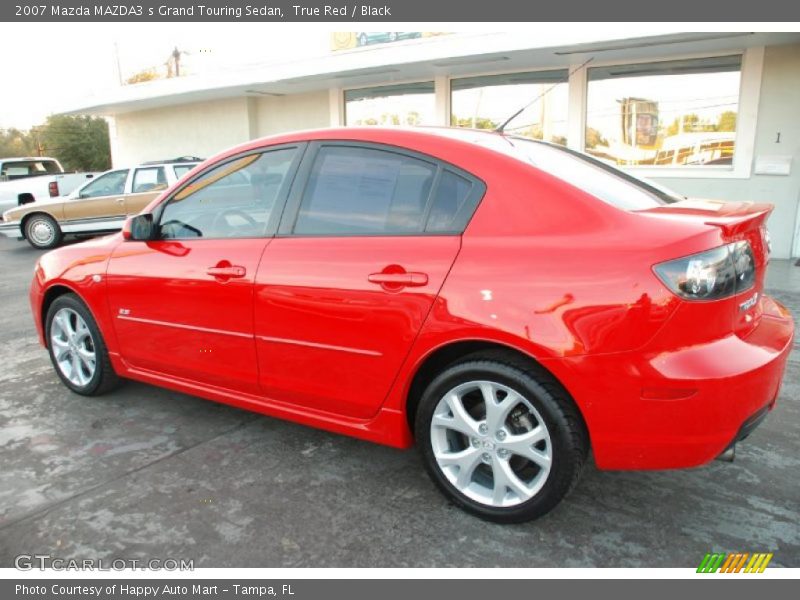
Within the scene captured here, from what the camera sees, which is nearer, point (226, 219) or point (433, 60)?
point (226, 219)

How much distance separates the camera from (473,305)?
237 centimetres

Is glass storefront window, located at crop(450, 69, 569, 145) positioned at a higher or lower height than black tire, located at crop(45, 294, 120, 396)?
higher

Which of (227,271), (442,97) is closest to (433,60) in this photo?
(442,97)

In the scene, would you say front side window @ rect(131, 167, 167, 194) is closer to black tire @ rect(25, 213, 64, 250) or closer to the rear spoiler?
black tire @ rect(25, 213, 64, 250)

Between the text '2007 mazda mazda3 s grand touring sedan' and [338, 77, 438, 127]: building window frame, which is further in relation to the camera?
[338, 77, 438, 127]: building window frame

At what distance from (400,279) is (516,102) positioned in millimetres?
9298

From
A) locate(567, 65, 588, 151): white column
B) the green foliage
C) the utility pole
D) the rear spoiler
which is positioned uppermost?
the utility pole

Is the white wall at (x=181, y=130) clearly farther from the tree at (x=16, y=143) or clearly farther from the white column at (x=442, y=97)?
the tree at (x=16, y=143)

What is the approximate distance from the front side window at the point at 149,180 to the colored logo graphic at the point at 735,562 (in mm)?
11135

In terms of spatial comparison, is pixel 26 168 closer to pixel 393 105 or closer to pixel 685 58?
pixel 393 105

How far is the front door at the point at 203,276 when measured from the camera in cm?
305

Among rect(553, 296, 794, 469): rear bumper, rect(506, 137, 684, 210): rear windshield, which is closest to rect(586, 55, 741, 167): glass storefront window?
rect(506, 137, 684, 210): rear windshield

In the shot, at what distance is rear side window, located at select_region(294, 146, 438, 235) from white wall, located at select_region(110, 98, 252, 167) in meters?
12.7

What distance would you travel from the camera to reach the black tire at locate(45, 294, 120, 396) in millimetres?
3861
